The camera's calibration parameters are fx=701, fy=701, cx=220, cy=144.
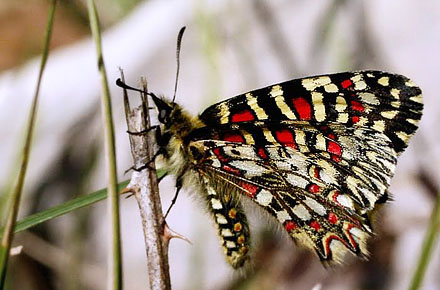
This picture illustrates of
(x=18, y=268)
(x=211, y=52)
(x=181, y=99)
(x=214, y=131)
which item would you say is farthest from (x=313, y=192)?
(x=18, y=268)

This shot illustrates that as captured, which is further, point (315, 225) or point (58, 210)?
point (315, 225)

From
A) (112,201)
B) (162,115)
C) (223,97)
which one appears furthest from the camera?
(223,97)

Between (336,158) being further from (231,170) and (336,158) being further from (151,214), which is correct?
(151,214)

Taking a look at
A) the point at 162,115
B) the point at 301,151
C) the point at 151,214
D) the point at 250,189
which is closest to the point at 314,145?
the point at 301,151

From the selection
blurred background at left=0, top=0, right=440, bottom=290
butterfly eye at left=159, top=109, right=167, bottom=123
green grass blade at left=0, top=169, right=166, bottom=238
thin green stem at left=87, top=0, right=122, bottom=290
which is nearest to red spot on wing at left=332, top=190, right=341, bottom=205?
butterfly eye at left=159, top=109, right=167, bottom=123

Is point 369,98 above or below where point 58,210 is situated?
above

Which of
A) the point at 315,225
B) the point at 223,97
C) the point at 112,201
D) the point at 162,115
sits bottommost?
the point at 112,201

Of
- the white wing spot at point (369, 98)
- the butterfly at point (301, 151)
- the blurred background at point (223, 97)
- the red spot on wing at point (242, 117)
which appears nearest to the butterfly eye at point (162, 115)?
the butterfly at point (301, 151)

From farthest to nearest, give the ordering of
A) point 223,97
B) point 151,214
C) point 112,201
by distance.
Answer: point 223,97, point 151,214, point 112,201

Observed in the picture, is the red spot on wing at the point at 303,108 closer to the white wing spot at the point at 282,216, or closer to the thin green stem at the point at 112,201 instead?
the white wing spot at the point at 282,216
